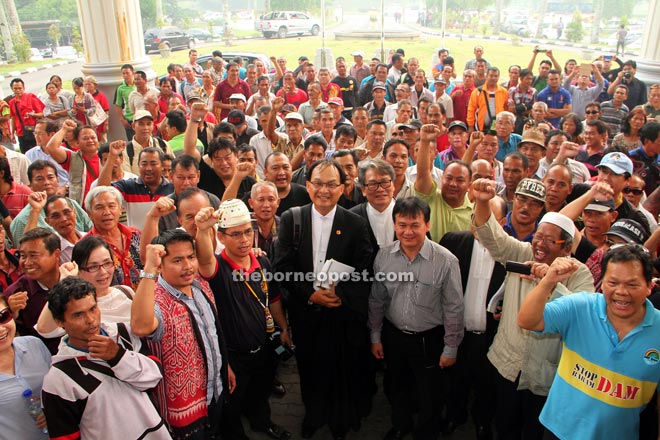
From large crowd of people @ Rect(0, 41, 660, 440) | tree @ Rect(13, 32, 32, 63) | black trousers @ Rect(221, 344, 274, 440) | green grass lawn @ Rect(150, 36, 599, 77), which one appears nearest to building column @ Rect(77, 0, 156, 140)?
large crowd of people @ Rect(0, 41, 660, 440)

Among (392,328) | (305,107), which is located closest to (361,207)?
(392,328)

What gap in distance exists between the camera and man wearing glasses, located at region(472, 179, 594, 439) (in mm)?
2844

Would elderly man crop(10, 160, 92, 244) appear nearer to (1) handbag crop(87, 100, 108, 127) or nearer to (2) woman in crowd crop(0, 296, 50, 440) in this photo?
(2) woman in crowd crop(0, 296, 50, 440)

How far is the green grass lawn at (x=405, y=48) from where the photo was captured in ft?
65.0

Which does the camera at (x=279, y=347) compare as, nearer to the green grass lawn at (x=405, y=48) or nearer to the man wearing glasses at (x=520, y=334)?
the man wearing glasses at (x=520, y=334)

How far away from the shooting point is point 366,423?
383 cm

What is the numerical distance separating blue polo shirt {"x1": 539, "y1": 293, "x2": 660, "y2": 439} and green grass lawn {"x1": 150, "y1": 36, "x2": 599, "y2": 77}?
54.9 ft

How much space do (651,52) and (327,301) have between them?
9.58 m

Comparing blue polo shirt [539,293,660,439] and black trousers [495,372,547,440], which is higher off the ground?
blue polo shirt [539,293,660,439]

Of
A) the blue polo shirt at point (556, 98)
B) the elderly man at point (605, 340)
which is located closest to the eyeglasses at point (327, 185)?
the elderly man at point (605, 340)

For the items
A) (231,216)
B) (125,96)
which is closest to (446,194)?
(231,216)

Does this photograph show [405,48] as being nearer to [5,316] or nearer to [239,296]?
[239,296]

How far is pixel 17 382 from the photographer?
2.47m

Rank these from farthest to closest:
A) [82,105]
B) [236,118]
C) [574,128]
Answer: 1. [82,105]
2. [236,118]
3. [574,128]
